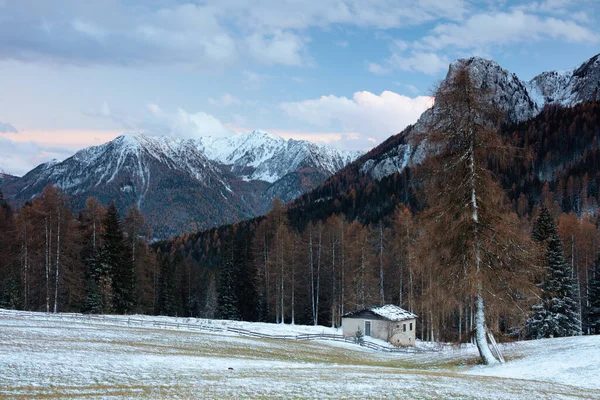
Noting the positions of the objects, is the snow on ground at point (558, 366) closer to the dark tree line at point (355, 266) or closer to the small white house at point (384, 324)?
the dark tree line at point (355, 266)

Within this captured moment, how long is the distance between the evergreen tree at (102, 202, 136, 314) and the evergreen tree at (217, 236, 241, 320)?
587 inches

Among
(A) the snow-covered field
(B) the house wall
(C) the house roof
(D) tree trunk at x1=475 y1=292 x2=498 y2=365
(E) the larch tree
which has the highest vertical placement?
(E) the larch tree

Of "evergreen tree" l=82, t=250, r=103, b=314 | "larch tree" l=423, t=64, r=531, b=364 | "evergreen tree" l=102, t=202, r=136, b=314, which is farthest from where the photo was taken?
"evergreen tree" l=102, t=202, r=136, b=314

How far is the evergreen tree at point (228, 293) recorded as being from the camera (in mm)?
67438

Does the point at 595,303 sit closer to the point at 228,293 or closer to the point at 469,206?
the point at 469,206

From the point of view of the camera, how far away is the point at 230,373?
2031 cm

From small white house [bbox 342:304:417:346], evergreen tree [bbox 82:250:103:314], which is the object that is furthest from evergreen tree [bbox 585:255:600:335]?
evergreen tree [bbox 82:250:103:314]

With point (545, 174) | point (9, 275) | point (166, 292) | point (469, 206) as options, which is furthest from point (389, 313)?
point (545, 174)

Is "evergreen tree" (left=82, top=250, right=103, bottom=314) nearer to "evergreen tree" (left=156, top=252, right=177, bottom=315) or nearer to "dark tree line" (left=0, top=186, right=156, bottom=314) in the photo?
"dark tree line" (left=0, top=186, right=156, bottom=314)

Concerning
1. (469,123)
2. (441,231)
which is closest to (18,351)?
(441,231)

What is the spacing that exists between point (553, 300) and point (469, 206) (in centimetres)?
2664

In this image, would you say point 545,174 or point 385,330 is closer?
point 385,330

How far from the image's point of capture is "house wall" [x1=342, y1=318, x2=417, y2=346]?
48.6 m

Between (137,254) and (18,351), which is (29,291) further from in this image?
(18,351)
